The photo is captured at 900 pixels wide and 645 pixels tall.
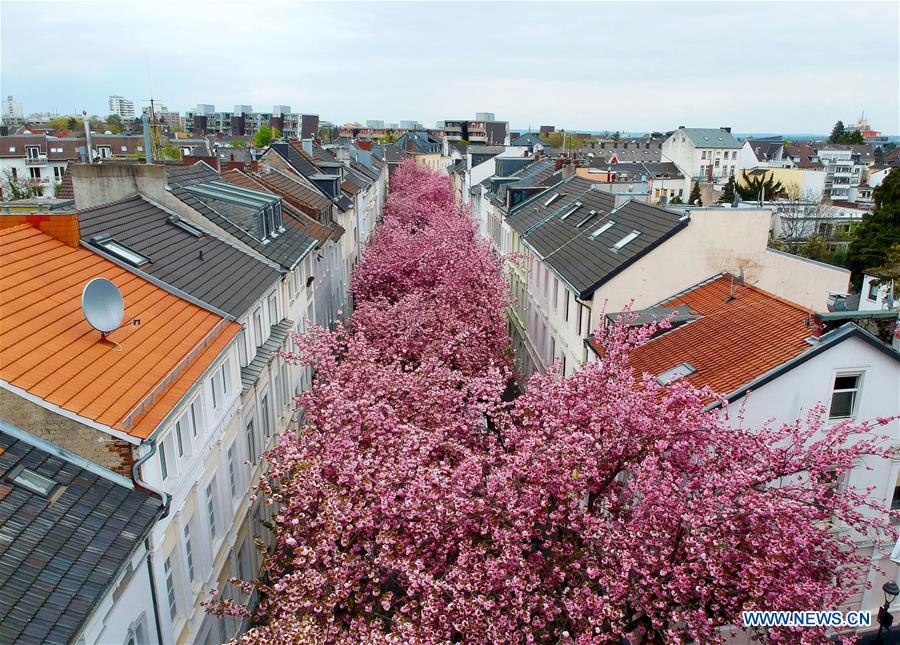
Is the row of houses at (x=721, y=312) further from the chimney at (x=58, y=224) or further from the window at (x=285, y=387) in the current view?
the chimney at (x=58, y=224)

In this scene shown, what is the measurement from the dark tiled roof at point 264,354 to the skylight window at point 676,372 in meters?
11.3

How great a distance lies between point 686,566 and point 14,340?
12.1 meters

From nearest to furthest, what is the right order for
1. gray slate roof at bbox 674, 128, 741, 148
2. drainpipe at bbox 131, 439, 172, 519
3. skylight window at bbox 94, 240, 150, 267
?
drainpipe at bbox 131, 439, 172, 519 → skylight window at bbox 94, 240, 150, 267 → gray slate roof at bbox 674, 128, 741, 148

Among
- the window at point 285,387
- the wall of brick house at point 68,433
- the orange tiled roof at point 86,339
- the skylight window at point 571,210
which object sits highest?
the skylight window at point 571,210

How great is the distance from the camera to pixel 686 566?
11.3 metres

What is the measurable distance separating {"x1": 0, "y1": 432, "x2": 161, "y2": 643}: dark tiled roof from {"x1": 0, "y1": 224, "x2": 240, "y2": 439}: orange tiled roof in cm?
101

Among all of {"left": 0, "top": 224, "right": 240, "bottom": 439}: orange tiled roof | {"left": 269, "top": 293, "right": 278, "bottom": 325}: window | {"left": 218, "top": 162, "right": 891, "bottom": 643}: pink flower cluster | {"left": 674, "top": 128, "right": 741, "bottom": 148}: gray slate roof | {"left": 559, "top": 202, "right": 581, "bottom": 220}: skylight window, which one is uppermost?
{"left": 674, "top": 128, "right": 741, "bottom": 148}: gray slate roof

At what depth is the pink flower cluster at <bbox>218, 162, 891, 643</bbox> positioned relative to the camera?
36.9 feet

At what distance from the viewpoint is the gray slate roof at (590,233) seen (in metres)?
23.0

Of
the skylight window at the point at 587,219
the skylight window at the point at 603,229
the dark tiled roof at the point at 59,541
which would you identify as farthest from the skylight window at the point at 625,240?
the dark tiled roof at the point at 59,541

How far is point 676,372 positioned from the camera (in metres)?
17.7

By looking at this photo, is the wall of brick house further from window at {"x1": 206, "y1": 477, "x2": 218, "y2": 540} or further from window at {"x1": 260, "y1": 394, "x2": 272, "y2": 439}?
window at {"x1": 260, "y1": 394, "x2": 272, "y2": 439}

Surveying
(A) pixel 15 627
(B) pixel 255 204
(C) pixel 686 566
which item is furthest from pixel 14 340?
(B) pixel 255 204

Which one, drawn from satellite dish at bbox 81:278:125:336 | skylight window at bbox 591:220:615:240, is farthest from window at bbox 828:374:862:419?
satellite dish at bbox 81:278:125:336
